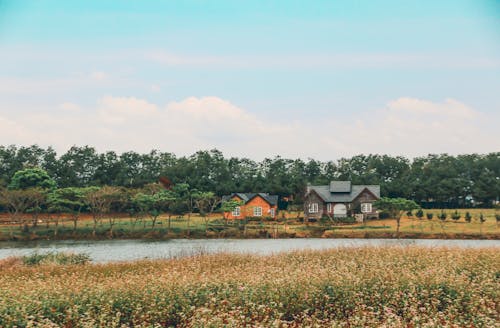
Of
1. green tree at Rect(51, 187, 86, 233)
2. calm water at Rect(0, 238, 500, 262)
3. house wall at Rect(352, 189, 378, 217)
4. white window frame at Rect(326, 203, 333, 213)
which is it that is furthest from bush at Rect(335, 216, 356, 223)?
green tree at Rect(51, 187, 86, 233)

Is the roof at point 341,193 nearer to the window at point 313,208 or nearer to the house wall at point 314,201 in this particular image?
the house wall at point 314,201

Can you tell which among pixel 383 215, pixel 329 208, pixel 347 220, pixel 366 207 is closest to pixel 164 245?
pixel 347 220

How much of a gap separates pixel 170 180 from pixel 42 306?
82183 millimetres

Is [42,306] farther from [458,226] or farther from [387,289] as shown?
[458,226]

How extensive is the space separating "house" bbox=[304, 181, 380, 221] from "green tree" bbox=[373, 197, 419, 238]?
3940 millimetres

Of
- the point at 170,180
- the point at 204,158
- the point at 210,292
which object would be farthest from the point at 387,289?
the point at 204,158

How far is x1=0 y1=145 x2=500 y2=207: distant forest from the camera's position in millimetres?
85875

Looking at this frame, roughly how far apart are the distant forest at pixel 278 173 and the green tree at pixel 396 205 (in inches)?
757

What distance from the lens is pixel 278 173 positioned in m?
98.7

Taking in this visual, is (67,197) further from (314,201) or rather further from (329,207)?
(329,207)

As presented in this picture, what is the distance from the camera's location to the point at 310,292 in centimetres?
1359

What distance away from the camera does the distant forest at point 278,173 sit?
85875 mm

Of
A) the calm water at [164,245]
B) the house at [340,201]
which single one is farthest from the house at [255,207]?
the calm water at [164,245]

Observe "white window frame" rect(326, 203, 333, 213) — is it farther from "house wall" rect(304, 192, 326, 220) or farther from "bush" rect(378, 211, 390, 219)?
"bush" rect(378, 211, 390, 219)
